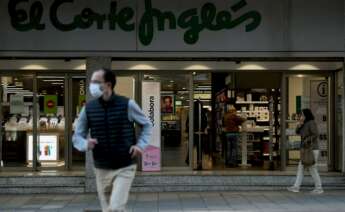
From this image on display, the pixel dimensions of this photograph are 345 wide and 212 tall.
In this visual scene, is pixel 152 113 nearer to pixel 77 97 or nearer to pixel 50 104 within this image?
pixel 77 97

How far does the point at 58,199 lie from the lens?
41.5 feet

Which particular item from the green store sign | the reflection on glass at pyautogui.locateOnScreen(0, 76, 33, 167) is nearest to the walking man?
the green store sign

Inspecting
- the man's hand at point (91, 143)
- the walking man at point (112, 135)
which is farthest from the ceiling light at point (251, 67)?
the man's hand at point (91, 143)

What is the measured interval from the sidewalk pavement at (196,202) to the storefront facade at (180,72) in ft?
4.59

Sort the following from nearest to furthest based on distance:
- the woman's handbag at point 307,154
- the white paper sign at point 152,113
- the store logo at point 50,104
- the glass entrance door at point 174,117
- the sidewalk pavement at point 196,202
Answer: the sidewalk pavement at point 196,202 → the woman's handbag at point 307,154 → the white paper sign at point 152,113 → the glass entrance door at point 174,117 → the store logo at point 50,104

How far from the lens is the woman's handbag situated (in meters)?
12.8

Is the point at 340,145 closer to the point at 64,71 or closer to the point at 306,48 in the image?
the point at 306,48

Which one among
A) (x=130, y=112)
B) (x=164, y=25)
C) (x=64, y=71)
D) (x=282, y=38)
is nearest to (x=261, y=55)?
(x=282, y=38)

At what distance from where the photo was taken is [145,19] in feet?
44.5

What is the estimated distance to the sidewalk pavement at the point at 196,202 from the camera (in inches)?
444

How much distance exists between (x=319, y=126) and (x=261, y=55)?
2.74 metres

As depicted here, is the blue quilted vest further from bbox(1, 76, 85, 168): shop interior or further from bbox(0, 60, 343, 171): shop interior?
bbox(1, 76, 85, 168): shop interior

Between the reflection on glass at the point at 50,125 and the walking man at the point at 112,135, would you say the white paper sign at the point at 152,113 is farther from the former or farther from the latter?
the walking man at the point at 112,135

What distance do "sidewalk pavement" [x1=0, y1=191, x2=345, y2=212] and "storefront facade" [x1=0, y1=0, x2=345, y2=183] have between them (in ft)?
4.59
